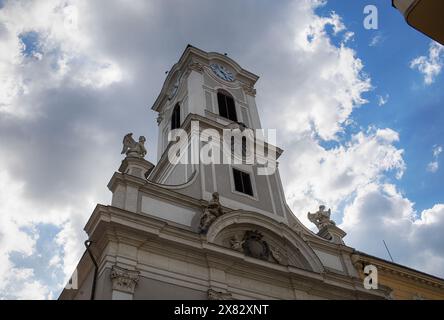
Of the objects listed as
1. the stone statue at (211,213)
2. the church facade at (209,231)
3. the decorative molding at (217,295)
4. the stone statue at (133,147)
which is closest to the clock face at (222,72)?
the church facade at (209,231)

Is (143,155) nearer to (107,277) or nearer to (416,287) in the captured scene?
(107,277)

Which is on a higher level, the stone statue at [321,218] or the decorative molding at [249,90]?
the decorative molding at [249,90]

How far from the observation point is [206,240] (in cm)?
1706

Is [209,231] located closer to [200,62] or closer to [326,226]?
[326,226]

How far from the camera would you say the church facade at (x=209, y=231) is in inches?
621

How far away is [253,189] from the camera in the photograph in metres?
22.0

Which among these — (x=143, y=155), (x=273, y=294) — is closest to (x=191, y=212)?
(x=143, y=155)

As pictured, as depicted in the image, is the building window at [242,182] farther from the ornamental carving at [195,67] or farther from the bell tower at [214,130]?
the ornamental carving at [195,67]

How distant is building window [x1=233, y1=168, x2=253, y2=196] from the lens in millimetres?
21656

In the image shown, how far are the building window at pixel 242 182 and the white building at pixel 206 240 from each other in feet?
0.18

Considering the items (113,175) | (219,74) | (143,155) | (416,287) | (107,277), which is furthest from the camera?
(219,74)

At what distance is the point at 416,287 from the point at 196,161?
496 inches

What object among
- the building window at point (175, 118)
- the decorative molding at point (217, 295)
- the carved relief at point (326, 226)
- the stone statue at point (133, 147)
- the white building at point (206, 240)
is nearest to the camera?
the white building at point (206, 240)

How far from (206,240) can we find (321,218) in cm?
866
